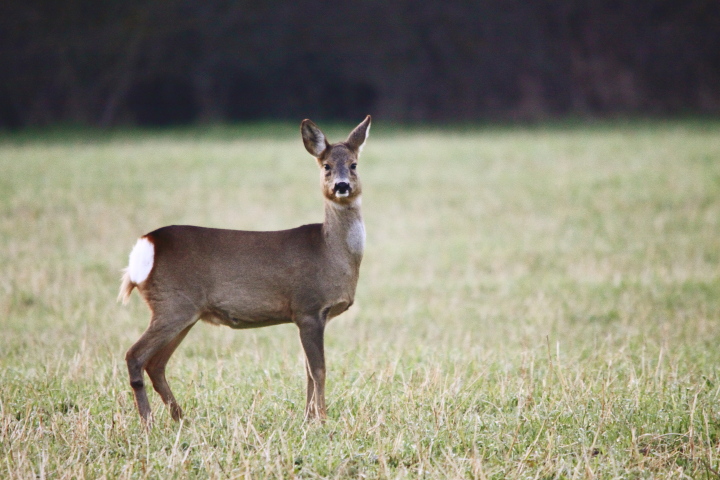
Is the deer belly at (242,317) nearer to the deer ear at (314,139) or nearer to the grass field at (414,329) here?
the grass field at (414,329)

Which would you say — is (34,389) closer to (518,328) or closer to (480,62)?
(518,328)

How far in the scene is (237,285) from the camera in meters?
4.59

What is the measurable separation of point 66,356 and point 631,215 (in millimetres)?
9886

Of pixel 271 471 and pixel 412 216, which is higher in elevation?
pixel 412 216

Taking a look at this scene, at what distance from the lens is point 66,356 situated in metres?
6.28

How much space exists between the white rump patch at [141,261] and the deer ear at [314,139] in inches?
42.6

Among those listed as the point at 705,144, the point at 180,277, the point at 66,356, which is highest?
the point at 705,144

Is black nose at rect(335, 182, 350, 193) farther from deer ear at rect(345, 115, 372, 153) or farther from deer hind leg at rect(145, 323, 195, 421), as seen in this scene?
deer hind leg at rect(145, 323, 195, 421)

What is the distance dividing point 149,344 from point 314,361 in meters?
0.86

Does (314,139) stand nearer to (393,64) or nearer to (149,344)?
(149,344)

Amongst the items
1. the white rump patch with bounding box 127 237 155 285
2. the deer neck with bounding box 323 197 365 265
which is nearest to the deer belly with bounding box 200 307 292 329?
the white rump patch with bounding box 127 237 155 285

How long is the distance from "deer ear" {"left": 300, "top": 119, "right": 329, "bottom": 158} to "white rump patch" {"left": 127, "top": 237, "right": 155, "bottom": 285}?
1.08 metres

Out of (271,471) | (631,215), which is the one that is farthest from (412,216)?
(271,471)

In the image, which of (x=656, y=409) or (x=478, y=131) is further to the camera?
(x=478, y=131)
